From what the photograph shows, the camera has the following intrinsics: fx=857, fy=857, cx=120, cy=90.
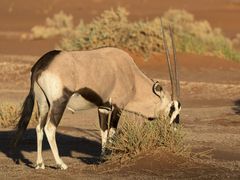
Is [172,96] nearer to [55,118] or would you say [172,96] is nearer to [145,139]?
[145,139]

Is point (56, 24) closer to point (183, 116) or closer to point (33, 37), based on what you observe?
point (33, 37)

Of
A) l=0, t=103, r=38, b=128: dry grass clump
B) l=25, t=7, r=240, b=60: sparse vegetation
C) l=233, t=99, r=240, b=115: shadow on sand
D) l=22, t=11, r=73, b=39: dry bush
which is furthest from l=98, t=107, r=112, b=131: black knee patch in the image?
l=22, t=11, r=73, b=39: dry bush

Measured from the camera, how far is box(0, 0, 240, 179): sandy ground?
10.7 meters

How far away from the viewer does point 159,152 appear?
36.7 feet

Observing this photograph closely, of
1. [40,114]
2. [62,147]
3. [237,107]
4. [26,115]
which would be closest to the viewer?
[40,114]

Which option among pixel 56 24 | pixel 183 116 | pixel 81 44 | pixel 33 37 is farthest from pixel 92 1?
pixel 183 116

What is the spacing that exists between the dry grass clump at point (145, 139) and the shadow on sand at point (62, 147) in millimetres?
854

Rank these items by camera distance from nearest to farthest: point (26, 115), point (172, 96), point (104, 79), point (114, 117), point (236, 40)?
point (26, 115) → point (104, 79) → point (114, 117) → point (172, 96) → point (236, 40)

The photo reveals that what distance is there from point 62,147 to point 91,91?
241 cm

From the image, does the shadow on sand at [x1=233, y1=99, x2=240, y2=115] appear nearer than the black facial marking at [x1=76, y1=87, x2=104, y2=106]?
No

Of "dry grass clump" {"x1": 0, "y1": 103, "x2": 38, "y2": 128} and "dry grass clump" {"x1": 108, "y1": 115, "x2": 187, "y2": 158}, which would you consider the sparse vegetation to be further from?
"dry grass clump" {"x1": 108, "y1": 115, "x2": 187, "y2": 158}

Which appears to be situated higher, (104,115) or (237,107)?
(237,107)

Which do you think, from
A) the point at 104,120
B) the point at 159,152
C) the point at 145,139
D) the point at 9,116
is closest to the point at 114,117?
the point at 104,120

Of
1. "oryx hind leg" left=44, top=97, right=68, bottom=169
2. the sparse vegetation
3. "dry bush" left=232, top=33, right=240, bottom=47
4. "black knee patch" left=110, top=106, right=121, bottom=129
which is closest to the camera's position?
"oryx hind leg" left=44, top=97, right=68, bottom=169
